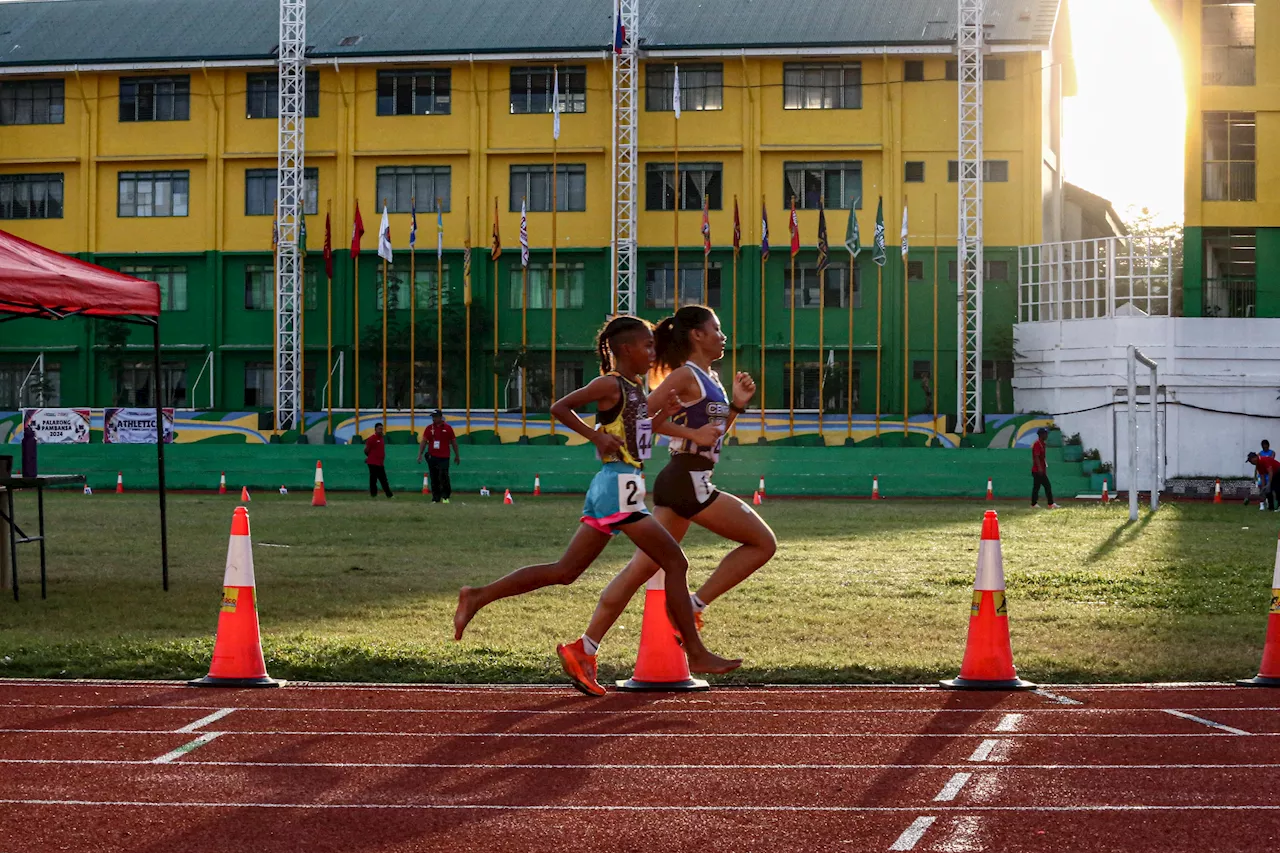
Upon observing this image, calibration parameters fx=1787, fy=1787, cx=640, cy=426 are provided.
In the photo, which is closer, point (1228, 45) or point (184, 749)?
point (184, 749)

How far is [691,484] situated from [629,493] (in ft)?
2.08

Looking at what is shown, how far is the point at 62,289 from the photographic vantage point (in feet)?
47.0

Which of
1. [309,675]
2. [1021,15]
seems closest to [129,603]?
[309,675]

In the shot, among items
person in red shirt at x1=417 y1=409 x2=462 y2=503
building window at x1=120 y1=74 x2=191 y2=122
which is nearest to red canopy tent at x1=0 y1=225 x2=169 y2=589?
person in red shirt at x1=417 y1=409 x2=462 y2=503

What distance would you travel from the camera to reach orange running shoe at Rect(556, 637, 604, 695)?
962cm

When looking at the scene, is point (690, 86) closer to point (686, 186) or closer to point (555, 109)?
point (686, 186)

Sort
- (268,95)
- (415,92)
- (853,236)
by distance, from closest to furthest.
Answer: (853,236) → (415,92) → (268,95)

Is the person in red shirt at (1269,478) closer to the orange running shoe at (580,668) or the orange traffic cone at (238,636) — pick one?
the orange running shoe at (580,668)

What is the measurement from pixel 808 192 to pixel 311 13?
17119 millimetres

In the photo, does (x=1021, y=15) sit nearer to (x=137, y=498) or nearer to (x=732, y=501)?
(x=137, y=498)

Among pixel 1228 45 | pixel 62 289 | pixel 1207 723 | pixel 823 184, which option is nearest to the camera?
pixel 1207 723

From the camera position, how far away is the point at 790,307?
174 feet

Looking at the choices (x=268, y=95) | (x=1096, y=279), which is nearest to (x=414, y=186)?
(x=268, y=95)

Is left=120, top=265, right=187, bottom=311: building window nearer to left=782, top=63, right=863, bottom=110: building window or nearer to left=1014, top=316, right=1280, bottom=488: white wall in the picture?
left=782, top=63, right=863, bottom=110: building window
